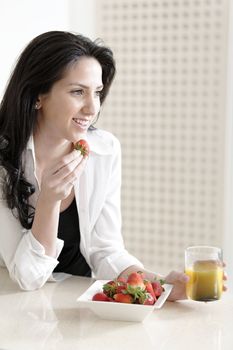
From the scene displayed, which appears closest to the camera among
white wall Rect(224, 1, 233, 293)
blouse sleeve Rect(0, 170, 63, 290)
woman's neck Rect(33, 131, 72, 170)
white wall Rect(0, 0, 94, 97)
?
blouse sleeve Rect(0, 170, 63, 290)

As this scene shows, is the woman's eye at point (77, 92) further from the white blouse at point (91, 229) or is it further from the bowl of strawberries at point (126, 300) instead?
the bowl of strawberries at point (126, 300)

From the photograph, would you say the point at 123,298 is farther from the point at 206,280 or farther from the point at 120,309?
the point at 206,280

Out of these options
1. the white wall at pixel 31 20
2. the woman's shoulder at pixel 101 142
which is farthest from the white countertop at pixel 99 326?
the white wall at pixel 31 20

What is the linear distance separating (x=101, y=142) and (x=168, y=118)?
130cm

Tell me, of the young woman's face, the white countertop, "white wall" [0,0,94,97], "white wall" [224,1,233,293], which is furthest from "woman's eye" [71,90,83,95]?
"white wall" [224,1,233,293]

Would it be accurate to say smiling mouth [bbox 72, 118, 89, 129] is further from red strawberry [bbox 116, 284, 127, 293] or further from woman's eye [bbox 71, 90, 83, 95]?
red strawberry [bbox 116, 284, 127, 293]

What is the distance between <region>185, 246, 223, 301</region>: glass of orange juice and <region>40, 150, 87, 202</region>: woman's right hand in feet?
1.27

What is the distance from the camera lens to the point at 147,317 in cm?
165

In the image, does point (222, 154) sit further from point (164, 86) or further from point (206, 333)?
point (206, 333)

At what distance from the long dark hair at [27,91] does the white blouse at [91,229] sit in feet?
0.09

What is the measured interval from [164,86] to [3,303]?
190 cm

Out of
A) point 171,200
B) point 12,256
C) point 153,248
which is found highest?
point 12,256

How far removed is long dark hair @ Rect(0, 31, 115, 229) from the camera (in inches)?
79.7

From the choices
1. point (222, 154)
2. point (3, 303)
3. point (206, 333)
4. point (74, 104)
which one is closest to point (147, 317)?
point (206, 333)
